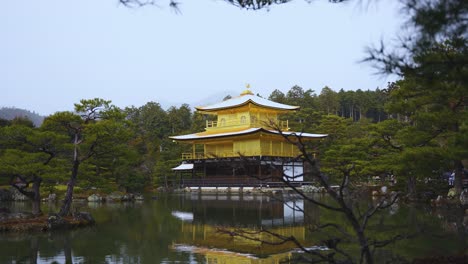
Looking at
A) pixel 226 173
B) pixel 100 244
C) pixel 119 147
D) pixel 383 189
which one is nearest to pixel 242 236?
pixel 100 244

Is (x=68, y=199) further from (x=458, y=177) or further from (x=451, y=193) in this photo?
(x=451, y=193)

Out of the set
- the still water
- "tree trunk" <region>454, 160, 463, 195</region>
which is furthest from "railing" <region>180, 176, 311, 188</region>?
the still water

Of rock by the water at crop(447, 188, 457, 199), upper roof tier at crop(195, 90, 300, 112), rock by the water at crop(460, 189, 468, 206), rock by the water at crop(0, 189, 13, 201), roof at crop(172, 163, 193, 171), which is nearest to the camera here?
rock by the water at crop(460, 189, 468, 206)

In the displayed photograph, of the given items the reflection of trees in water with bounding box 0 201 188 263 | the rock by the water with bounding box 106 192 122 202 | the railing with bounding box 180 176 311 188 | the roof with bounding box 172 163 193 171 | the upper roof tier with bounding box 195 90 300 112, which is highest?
the upper roof tier with bounding box 195 90 300 112

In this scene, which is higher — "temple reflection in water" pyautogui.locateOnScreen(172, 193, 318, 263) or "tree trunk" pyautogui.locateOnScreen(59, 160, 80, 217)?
"tree trunk" pyautogui.locateOnScreen(59, 160, 80, 217)

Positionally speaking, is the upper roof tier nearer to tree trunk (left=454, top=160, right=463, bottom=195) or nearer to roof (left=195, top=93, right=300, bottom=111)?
roof (left=195, top=93, right=300, bottom=111)

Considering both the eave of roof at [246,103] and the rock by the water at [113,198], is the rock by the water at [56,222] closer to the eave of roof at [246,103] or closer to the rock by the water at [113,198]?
the rock by the water at [113,198]

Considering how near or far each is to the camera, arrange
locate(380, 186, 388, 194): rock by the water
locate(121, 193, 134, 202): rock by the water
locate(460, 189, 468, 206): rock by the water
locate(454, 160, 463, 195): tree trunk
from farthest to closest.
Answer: locate(121, 193, 134, 202): rock by the water, locate(380, 186, 388, 194): rock by the water, locate(454, 160, 463, 195): tree trunk, locate(460, 189, 468, 206): rock by the water

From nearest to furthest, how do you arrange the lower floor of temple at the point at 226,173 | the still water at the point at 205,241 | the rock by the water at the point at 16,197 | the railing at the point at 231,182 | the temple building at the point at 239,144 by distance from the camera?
the still water at the point at 205,241 → the rock by the water at the point at 16,197 → the railing at the point at 231,182 → the lower floor of temple at the point at 226,173 → the temple building at the point at 239,144

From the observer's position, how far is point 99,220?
45.3 feet

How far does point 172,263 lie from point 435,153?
9.48 meters

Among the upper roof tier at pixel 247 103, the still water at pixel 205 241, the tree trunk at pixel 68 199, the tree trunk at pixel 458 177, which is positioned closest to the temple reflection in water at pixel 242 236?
the still water at pixel 205 241

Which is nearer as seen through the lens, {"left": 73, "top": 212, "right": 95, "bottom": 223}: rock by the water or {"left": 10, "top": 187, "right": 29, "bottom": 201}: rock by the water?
{"left": 73, "top": 212, "right": 95, "bottom": 223}: rock by the water

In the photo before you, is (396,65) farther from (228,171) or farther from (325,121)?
(325,121)
